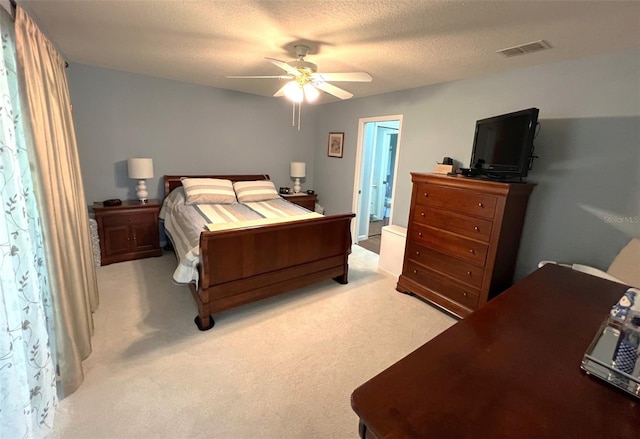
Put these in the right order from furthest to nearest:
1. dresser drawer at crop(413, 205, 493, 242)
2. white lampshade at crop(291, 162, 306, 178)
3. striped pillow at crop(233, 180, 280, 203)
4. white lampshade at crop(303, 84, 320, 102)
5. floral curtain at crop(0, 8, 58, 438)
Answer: white lampshade at crop(291, 162, 306, 178), striped pillow at crop(233, 180, 280, 203), white lampshade at crop(303, 84, 320, 102), dresser drawer at crop(413, 205, 493, 242), floral curtain at crop(0, 8, 58, 438)

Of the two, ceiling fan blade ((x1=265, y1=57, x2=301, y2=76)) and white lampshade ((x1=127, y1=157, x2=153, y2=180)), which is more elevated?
ceiling fan blade ((x1=265, y1=57, x2=301, y2=76))

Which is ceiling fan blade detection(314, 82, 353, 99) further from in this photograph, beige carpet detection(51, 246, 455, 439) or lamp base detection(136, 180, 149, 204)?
lamp base detection(136, 180, 149, 204)

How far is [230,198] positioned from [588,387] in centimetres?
390

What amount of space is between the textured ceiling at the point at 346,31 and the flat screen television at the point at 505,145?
1.73 feet

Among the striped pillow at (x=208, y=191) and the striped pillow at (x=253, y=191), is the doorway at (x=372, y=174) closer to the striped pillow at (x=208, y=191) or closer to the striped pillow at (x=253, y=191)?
the striped pillow at (x=253, y=191)

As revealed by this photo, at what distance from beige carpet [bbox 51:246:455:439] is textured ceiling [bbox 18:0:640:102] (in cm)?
233

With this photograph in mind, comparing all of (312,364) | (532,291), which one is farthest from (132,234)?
(532,291)

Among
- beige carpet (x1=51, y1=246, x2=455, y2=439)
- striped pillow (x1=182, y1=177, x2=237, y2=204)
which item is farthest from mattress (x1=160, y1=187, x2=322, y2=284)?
beige carpet (x1=51, y1=246, x2=455, y2=439)

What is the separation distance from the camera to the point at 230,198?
407 cm

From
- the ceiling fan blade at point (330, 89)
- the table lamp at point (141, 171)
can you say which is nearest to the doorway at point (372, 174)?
the ceiling fan blade at point (330, 89)

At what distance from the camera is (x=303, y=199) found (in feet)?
16.0

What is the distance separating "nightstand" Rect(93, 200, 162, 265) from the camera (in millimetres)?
3488

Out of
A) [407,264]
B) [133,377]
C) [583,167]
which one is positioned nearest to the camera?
[133,377]

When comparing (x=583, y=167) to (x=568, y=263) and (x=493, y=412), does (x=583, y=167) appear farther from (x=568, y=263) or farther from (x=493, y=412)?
(x=493, y=412)
